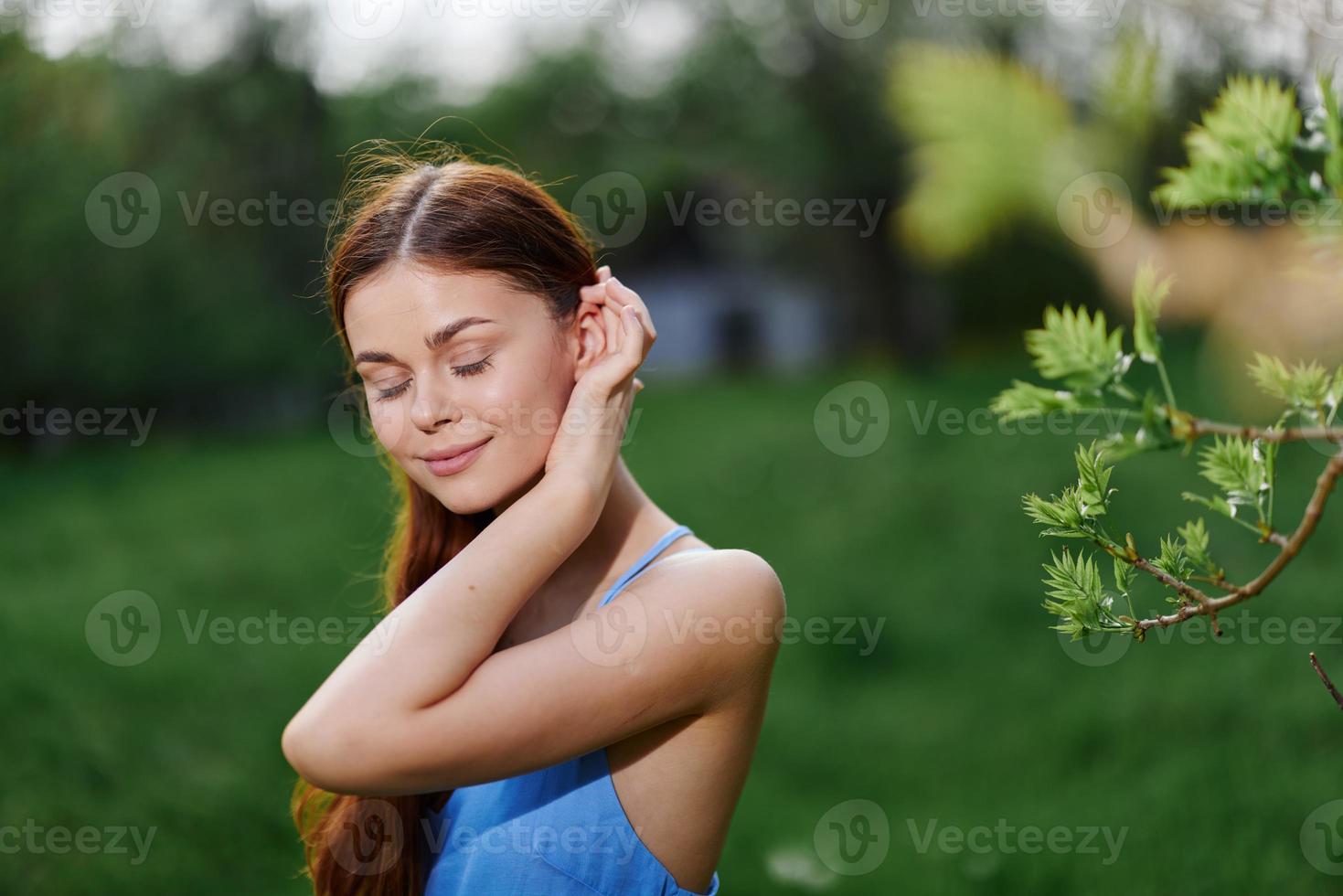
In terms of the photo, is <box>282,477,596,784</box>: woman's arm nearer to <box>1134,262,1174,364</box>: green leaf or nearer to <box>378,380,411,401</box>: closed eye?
<box>378,380,411,401</box>: closed eye

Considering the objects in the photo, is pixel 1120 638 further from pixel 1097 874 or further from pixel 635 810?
pixel 635 810

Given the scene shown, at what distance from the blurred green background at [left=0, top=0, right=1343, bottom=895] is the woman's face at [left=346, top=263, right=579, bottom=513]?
66cm

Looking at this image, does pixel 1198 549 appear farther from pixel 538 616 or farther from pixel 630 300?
pixel 538 616

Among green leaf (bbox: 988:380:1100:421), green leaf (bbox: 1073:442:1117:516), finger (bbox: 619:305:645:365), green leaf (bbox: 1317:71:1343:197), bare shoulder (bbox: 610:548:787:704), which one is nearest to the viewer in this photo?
green leaf (bbox: 1317:71:1343:197)

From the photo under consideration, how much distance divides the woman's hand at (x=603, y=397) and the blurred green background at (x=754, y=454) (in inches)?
21.7

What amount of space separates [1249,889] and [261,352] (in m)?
15.6

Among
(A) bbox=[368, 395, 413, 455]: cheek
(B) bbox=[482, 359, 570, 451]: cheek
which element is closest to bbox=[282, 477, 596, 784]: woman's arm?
(B) bbox=[482, 359, 570, 451]: cheek

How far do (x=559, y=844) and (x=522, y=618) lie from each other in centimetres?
40

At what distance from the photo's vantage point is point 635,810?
1.83m

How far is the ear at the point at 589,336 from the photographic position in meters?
1.92

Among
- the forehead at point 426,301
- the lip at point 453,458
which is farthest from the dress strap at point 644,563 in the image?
the forehead at point 426,301

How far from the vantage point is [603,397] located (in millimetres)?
1801

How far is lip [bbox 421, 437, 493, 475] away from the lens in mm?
1778

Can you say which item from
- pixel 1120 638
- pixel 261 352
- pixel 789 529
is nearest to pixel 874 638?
pixel 1120 638
